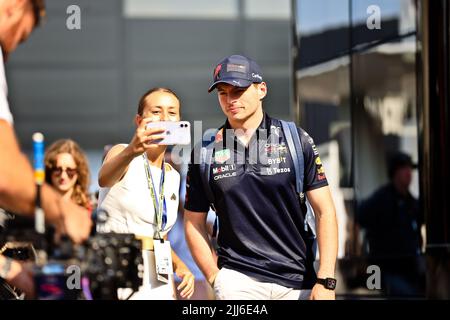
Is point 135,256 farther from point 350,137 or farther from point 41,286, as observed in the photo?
point 350,137

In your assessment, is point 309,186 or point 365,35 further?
point 365,35

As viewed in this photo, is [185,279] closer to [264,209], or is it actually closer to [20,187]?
[264,209]

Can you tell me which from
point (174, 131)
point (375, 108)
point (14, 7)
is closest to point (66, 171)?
point (174, 131)

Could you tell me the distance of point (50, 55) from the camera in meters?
5.28

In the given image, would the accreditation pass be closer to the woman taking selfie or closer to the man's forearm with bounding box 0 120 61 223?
the woman taking selfie

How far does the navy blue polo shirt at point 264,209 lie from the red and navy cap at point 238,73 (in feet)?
0.89

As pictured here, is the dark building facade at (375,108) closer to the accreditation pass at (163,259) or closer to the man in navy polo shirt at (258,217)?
the man in navy polo shirt at (258,217)

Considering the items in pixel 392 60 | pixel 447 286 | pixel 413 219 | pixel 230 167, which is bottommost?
pixel 447 286

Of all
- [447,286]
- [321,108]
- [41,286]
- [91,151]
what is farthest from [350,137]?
[41,286]

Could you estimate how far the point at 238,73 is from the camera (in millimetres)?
4477

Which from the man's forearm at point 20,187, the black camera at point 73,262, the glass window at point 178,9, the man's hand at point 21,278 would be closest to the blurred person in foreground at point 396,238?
the glass window at point 178,9

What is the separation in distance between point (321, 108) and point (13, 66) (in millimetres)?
1639

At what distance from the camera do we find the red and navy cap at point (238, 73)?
14.6ft

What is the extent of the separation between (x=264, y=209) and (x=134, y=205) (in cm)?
58
